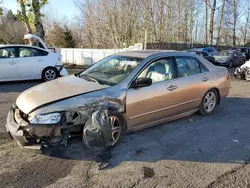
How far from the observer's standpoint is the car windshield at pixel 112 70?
405 centimetres

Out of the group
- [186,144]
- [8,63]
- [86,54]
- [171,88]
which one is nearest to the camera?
[186,144]

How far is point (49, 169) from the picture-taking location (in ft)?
10.1

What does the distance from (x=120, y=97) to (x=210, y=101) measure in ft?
8.72

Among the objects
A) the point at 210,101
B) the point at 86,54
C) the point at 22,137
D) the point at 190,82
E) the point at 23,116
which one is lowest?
the point at 22,137

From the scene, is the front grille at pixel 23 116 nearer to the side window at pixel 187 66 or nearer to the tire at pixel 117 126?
the tire at pixel 117 126

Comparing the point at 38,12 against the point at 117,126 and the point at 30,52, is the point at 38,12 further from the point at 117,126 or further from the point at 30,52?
the point at 117,126

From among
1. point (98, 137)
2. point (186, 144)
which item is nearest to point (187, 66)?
point (186, 144)

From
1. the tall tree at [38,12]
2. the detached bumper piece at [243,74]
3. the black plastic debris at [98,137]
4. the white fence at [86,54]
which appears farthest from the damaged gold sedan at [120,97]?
the white fence at [86,54]

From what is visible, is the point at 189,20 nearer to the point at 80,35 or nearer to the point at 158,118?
the point at 80,35

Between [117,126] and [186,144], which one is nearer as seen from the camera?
[117,126]

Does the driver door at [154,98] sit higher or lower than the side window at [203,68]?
lower

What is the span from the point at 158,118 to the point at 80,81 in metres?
1.54

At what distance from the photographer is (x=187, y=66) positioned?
16.2ft

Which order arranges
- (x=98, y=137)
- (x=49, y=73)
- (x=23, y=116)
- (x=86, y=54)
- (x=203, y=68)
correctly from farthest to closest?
(x=86, y=54) → (x=49, y=73) → (x=203, y=68) → (x=23, y=116) → (x=98, y=137)
